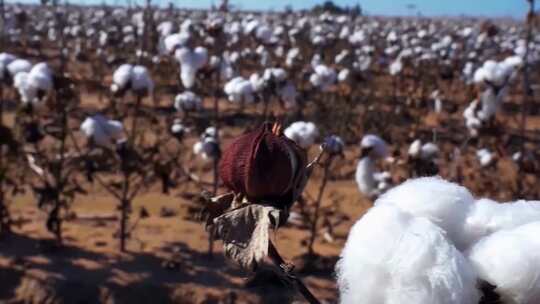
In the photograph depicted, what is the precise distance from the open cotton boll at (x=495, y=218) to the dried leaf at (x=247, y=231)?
0.29 m

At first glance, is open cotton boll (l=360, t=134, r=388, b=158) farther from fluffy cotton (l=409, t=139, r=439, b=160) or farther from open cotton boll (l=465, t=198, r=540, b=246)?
open cotton boll (l=465, t=198, r=540, b=246)

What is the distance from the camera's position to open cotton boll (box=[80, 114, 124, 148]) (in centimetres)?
432

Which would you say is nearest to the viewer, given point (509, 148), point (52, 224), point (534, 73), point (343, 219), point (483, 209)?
point (483, 209)

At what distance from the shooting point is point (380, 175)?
15.7 feet

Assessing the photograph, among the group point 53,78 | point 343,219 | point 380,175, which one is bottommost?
point 343,219

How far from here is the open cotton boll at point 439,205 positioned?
987 mm

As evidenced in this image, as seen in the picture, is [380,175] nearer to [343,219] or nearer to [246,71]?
[343,219]

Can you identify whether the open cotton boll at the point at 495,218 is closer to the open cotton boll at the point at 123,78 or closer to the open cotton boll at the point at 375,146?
the open cotton boll at the point at 375,146

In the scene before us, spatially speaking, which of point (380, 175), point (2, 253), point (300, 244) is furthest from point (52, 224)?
point (380, 175)

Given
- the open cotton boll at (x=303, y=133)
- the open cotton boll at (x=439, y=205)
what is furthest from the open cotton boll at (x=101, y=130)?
the open cotton boll at (x=439, y=205)

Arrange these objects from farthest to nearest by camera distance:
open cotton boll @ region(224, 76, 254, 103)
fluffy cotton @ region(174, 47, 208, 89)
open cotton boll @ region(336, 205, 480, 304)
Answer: open cotton boll @ region(224, 76, 254, 103) < fluffy cotton @ region(174, 47, 208, 89) < open cotton boll @ region(336, 205, 480, 304)

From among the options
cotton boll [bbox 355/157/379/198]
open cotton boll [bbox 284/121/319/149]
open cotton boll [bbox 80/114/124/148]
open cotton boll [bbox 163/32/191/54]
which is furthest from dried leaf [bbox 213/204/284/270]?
open cotton boll [bbox 163/32/191/54]

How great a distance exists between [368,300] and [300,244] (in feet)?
13.1

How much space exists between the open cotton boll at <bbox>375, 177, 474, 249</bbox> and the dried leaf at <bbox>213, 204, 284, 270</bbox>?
18cm
